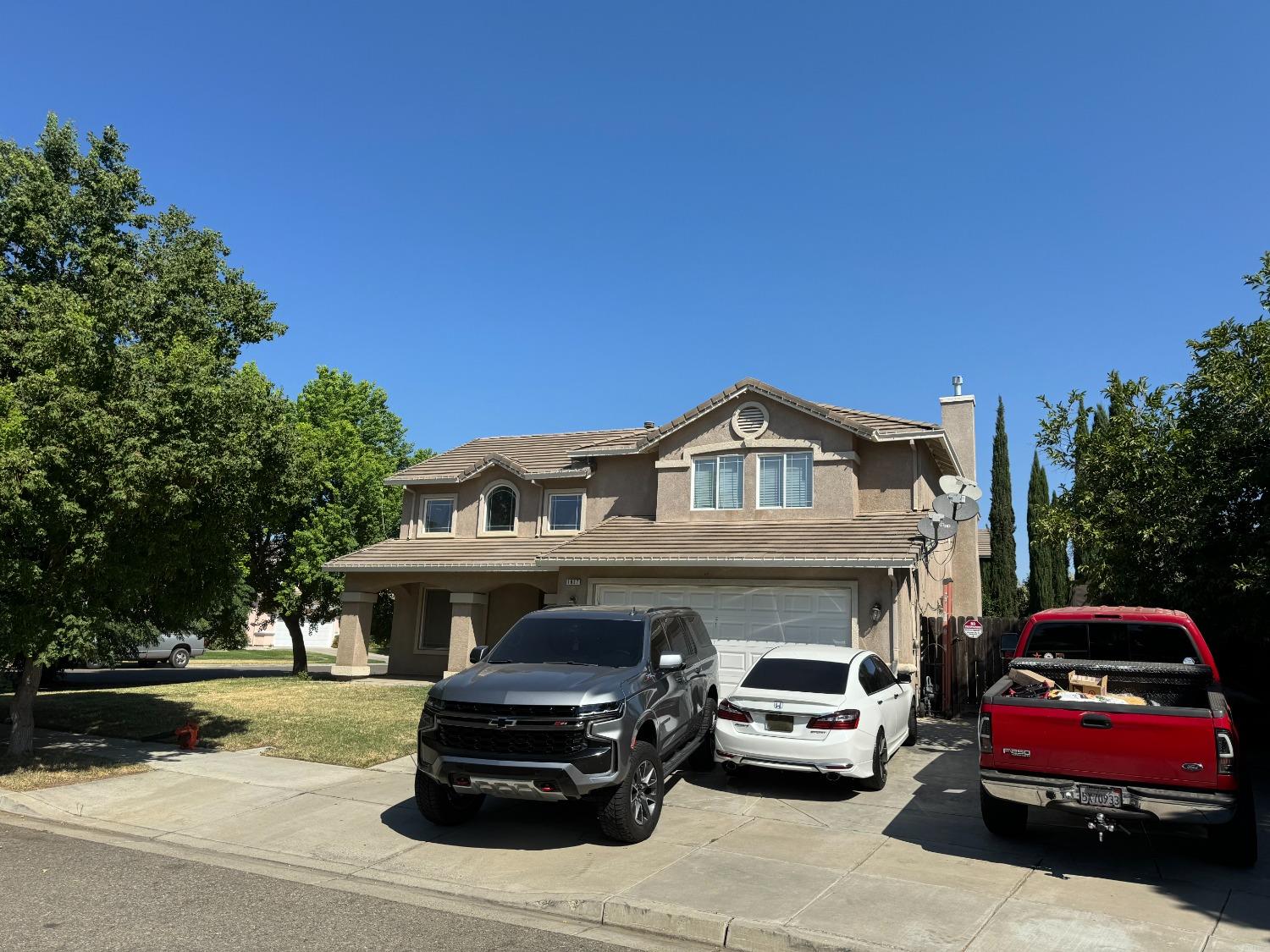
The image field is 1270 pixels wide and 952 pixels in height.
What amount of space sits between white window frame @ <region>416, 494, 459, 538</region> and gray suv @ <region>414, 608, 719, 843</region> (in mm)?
15656

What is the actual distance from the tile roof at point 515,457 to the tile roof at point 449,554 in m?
1.80

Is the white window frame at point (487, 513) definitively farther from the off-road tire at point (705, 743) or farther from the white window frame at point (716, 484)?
the off-road tire at point (705, 743)

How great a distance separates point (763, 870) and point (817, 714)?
2369mm

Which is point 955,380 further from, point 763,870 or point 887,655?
point 763,870

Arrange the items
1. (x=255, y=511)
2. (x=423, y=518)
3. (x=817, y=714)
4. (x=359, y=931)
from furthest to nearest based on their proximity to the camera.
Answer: (x=423, y=518) < (x=255, y=511) < (x=817, y=714) < (x=359, y=931)

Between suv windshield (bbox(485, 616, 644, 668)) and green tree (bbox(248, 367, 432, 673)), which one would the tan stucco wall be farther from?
green tree (bbox(248, 367, 432, 673))

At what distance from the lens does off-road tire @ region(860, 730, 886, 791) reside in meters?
9.37

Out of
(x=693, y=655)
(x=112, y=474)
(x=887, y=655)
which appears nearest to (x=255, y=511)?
(x=112, y=474)

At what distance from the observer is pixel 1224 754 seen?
6.36 m

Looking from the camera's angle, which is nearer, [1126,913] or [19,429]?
[1126,913]

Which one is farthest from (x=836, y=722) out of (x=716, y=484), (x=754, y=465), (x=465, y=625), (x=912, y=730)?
(x=465, y=625)

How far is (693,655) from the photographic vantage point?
10.0 meters

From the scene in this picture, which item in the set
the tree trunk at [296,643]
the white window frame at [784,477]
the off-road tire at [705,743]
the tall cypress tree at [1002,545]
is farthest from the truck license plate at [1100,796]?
the tall cypress tree at [1002,545]

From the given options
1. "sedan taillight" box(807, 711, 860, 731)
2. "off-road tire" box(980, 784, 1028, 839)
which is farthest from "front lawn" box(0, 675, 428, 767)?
"off-road tire" box(980, 784, 1028, 839)
